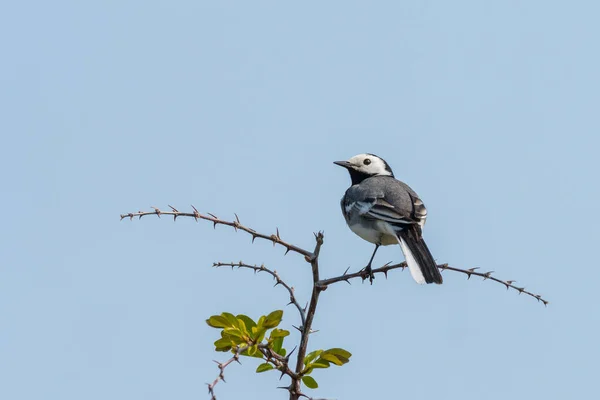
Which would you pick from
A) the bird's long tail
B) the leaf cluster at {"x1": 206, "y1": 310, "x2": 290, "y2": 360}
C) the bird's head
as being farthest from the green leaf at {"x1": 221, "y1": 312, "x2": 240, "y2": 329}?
the bird's head

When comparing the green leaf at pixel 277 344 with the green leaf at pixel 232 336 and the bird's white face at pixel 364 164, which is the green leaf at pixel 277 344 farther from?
the bird's white face at pixel 364 164

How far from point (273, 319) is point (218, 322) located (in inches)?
11.0

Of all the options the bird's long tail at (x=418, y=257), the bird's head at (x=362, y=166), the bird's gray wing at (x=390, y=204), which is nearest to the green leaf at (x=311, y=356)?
the bird's long tail at (x=418, y=257)

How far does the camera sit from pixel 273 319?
4.08m

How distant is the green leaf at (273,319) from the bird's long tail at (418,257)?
2677 millimetres

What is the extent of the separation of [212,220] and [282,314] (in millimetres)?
997

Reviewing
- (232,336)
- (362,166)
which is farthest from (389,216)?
(232,336)

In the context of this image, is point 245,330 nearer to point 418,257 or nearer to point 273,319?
point 273,319

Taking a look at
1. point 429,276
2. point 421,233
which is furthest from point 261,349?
point 421,233

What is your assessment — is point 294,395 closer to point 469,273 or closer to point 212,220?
point 212,220

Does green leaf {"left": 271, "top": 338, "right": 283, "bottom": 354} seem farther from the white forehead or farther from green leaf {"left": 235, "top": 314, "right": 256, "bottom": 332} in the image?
the white forehead

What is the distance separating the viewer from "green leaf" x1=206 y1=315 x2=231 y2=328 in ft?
13.5

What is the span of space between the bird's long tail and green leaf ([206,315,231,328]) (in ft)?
9.12

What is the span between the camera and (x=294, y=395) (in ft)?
12.6
